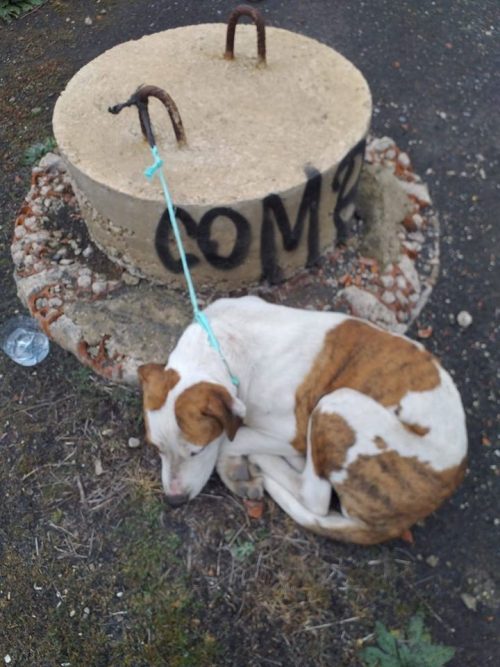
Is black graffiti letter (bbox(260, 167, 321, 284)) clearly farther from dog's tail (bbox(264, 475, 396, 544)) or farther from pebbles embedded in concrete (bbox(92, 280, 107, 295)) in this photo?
dog's tail (bbox(264, 475, 396, 544))

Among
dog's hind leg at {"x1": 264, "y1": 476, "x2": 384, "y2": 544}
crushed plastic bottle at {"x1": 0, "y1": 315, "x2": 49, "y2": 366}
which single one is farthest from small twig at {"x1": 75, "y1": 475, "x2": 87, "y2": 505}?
dog's hind leg at {"x1": 264, "y1": 476, "x2": 384, "y2": 544}

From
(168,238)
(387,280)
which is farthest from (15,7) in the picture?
(387,280)

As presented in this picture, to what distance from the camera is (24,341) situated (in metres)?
4.48

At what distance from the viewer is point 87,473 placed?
3943 millimetres

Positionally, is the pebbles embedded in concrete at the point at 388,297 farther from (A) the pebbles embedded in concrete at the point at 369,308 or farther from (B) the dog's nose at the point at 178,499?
(B) the dog's nose at the point at 178,499

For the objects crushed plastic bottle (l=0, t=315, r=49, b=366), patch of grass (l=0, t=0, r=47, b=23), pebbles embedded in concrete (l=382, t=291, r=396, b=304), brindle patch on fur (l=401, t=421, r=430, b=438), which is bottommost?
crushed plastic bottle (l=0, t=315, r=49, b=366)

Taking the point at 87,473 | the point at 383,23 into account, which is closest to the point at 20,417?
the point at 87,473

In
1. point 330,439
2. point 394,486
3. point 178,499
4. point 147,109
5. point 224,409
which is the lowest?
point 178,499

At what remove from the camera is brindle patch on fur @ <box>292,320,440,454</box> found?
324cm

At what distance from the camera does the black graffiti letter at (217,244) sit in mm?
3719

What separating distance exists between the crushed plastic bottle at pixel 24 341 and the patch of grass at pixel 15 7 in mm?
3862

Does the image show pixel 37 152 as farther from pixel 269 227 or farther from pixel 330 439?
pixel 330 439

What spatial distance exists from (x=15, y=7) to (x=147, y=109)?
414 cm

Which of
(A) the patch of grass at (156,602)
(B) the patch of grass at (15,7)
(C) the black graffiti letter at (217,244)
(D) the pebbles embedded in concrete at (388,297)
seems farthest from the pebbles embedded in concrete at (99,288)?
(B) the patch of grass at (15,7)
